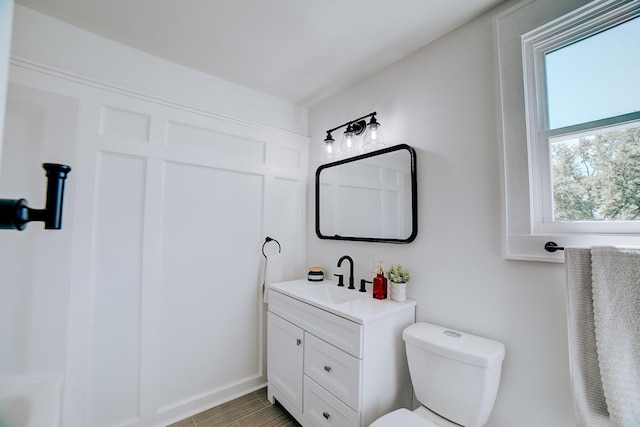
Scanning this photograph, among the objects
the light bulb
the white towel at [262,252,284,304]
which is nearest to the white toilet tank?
the white towel at [262,252,284,304]

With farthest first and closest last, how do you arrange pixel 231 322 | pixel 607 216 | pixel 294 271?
pixel 294 271, pixel 231 322, pixel 607 216

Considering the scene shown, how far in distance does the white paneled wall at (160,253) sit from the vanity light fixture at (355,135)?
0.52 meters

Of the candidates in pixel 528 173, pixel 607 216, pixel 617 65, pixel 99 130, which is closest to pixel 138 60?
pixel 99 130

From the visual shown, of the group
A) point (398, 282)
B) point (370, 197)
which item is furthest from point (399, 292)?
point (370, 197)

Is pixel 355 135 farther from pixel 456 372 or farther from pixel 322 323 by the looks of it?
pixel 456 372

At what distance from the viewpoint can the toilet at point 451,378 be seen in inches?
48.3

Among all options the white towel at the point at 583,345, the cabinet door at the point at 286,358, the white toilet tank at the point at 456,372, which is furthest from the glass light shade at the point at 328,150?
the white towel at the point at 583,345

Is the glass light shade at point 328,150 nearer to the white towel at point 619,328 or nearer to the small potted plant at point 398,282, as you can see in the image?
the small potted plant at point 398,282

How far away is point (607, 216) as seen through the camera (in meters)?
1.18

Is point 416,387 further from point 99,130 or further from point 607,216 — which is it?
point 99,130

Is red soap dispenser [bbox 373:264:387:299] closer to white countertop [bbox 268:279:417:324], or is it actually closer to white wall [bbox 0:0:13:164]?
white countertop [bbox 268:279:417:324]

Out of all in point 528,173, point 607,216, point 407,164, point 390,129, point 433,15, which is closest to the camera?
point 607,216

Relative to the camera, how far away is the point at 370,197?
2053 millimetres

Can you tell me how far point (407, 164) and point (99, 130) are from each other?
191cm
